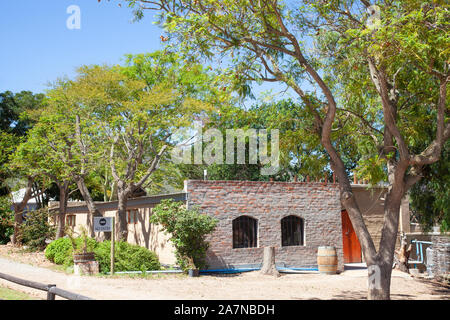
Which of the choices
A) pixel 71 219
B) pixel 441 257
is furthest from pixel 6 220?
pixel 441 257

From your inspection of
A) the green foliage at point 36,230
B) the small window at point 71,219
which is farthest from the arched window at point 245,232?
the small window at point 71,219

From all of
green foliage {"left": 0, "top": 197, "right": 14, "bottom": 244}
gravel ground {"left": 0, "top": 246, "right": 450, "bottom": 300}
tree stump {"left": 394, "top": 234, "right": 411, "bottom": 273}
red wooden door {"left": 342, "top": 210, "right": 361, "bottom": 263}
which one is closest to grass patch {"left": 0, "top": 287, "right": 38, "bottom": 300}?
gravel ground {"left": 0, "top": 246, "right": 450, "bottom": 300}

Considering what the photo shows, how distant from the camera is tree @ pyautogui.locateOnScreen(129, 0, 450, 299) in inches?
367

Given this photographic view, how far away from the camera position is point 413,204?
15.4 m

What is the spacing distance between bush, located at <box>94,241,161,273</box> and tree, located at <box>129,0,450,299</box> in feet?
24.5

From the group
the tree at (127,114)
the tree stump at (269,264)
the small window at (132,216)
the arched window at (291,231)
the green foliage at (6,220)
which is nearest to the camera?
the tree stump at (269,264)

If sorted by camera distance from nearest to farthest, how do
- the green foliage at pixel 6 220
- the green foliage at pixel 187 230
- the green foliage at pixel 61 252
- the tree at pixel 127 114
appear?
the green foliage at pixel 187 230, the green foliage at pixel 61 252, the tree at pixel 127 114, the green foliage at pixel 6 220

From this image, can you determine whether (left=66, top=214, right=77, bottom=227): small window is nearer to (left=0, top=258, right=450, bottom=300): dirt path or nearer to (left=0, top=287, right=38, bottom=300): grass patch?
(left=0, top=258, right=450, bottom=300): dirt path

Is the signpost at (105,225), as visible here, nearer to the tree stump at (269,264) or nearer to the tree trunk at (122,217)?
the tree trunk at (122,217)

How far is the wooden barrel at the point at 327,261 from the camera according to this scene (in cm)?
1684

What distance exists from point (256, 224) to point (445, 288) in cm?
671

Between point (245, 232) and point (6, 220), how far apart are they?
1475 cm

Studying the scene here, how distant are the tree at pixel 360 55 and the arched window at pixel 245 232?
242 inches
